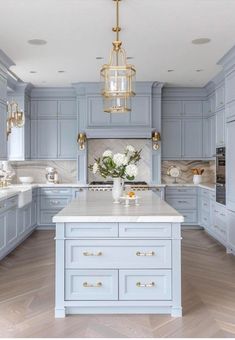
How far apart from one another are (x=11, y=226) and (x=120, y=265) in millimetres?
2737

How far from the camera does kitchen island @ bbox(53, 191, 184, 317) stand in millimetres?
3090

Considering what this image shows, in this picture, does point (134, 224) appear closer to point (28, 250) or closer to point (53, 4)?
point (53, 4)

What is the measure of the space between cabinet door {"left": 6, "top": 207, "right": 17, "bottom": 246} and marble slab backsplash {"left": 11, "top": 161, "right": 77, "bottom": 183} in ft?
7.36

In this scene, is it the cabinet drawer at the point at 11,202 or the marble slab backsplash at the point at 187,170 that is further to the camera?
the marble slab backsplash at the point at 187,170

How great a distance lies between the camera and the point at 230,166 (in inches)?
207

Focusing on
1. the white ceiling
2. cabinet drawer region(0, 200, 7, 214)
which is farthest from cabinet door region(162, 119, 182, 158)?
cabinet drawer region(0, 200, 7, 214)

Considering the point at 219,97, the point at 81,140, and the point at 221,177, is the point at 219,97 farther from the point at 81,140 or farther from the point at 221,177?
the point at 81,140

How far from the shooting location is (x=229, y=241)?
209 inches

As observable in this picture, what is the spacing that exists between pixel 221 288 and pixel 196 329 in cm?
110

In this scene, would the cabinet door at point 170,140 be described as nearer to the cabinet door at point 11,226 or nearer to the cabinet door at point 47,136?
the cabinet door at point 47,136

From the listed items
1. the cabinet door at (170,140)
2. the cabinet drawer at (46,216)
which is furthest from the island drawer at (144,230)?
the cabinet door at (170,140)

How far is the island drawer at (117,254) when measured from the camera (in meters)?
3.10

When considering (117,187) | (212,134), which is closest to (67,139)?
(212,134)

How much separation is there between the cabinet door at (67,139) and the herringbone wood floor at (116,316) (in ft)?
8.80
